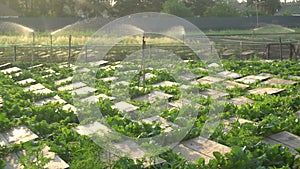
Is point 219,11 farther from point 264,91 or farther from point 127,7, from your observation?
point 264,91

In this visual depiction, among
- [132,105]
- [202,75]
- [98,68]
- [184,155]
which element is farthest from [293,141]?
[98,68]

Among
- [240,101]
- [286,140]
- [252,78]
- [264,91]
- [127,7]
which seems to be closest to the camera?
[286,140]

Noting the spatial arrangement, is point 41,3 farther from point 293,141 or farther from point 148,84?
point 293,141

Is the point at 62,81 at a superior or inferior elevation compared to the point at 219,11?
inferior

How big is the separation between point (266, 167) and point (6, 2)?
32.7m

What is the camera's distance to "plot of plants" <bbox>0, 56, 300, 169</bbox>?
12.5 feet

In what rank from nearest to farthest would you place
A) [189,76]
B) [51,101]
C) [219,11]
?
1. [51,101]
2. [189,76]
3. [219,11]

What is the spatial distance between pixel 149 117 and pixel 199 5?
32590 millimetres

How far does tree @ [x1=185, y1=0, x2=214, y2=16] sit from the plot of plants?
28190 mm

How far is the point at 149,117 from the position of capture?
543 centimetres

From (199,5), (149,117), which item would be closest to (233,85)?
(149,117)

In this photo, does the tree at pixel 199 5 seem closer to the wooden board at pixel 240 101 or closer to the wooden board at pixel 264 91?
the wooden board at pixel 264 91

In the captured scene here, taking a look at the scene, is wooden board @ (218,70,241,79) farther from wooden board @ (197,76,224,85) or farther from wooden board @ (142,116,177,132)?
wooden board @ (142,116,177,132)

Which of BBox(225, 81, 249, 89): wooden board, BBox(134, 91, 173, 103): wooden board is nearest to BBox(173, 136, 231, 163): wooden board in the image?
BBox(134, 91, 173, 103): wooden board
